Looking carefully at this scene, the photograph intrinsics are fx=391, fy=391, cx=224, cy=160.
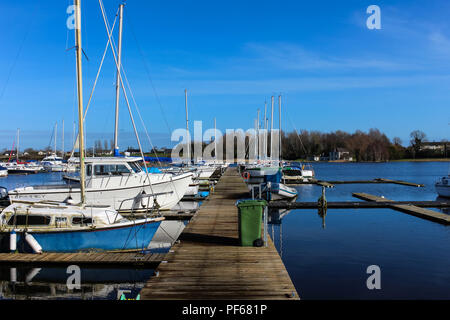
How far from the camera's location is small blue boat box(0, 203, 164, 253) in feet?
47.9

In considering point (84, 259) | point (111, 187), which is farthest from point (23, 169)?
point (84, 259)

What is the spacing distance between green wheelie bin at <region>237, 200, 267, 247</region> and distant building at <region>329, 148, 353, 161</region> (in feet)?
525

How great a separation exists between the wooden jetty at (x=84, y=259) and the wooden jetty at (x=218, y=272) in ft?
5.47

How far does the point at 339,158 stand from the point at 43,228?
6371 inches

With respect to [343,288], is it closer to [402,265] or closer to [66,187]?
[402,265]

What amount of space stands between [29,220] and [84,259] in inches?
122

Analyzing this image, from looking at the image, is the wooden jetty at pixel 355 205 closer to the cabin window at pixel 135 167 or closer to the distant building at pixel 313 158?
the cabin window at pixel 135 167

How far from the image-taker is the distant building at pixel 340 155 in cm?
16525

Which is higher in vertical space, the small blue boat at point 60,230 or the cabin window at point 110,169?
the cabin window at point 110,169

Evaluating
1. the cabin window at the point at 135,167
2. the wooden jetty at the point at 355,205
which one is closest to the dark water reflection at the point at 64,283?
the cabin window at the point at 135,167

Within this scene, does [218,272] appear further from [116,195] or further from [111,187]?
[111,187]

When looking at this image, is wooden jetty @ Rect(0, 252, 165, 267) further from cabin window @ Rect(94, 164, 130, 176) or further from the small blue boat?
cabin window @ Rect(94, 164, 130, 176)

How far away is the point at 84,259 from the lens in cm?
1349
